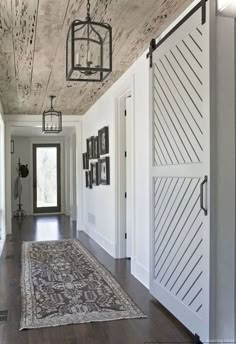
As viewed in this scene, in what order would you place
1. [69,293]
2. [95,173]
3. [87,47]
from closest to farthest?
1. [87,47]
2. [69,293]
3. [95,173]

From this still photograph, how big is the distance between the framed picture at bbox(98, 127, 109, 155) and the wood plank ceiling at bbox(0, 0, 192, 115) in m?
0.78

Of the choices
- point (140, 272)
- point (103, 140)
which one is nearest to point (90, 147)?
point (103, 140)

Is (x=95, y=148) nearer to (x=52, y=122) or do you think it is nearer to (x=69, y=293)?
(x=52, y=122)

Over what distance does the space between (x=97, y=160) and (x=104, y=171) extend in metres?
0.66

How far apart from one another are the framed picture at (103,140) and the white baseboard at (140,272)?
86.6 inches

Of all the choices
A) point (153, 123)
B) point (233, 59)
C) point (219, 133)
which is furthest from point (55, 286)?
point (233, 59)

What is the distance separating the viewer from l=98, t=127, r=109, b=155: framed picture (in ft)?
19.9

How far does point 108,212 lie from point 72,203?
469 centimetres

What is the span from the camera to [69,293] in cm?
380

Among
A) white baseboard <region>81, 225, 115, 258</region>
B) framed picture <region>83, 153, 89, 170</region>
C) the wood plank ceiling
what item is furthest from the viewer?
framed picture <region>83, 153, 89, 170</region>

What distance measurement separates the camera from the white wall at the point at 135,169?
13.7 feet

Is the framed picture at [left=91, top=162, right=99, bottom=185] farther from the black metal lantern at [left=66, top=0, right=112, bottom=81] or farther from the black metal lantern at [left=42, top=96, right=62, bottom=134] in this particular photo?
the black metal lantern at [left=66, top=0, right=112, bottom=81]

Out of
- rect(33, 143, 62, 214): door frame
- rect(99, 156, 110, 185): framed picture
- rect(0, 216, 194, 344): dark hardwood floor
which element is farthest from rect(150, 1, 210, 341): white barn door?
rect(33, 143, 62, 214): door frame

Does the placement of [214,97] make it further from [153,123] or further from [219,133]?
[153,123]
